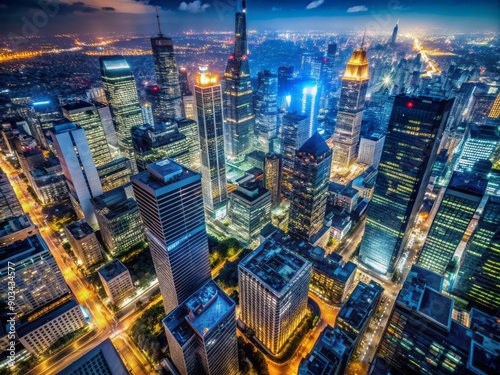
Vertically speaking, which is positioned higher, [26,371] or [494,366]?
[494,366]

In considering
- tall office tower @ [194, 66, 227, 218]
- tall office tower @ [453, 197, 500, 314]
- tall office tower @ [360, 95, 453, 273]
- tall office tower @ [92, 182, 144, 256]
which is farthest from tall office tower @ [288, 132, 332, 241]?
tall office tower @ [92, 182, 144, 256]

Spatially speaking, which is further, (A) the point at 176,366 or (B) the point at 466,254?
(B) the point at 466,254

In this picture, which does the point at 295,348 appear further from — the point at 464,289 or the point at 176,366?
the point at 464,289

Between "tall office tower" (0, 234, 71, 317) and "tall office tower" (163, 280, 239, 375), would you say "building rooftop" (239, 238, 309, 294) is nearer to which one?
"tall office tower" (163, 280, 239, 375)

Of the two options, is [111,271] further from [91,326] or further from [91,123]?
[91,123]

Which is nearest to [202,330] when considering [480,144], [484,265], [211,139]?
[211,139]

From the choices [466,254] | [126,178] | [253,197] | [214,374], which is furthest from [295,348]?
[126,178]

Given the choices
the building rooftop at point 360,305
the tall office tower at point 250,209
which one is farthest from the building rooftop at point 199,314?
the tall office tower at point 250,209

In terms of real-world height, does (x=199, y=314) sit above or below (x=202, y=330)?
above
